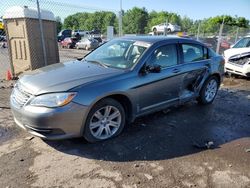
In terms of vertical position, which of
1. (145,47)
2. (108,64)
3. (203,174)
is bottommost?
(203,174)

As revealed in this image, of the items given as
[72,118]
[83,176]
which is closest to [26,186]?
[83,176]

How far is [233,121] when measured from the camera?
5062 millimetres

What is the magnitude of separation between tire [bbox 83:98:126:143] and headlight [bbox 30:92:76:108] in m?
0.43

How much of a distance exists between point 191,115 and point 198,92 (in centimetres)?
61

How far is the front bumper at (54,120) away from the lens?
10.8ft

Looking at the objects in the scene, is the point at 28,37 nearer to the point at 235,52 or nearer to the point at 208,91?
the point at 208,91

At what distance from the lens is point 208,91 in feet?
19.4

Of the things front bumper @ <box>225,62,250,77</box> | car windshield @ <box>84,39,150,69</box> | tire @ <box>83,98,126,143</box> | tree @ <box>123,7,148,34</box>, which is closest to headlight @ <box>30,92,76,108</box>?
tire @ <box>83,98,126,143</box>

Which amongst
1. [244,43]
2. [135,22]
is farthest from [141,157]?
[135,22]

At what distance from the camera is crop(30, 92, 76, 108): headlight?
10.9 ft

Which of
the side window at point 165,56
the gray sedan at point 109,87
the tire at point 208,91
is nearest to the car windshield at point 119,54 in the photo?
the gray sedan at point 109,87

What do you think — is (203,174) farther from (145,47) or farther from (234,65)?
(234,65)

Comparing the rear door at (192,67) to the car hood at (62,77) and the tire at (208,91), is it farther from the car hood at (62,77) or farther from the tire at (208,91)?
the car hood at (62,77)

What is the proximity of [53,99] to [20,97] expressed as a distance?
0.64 m
